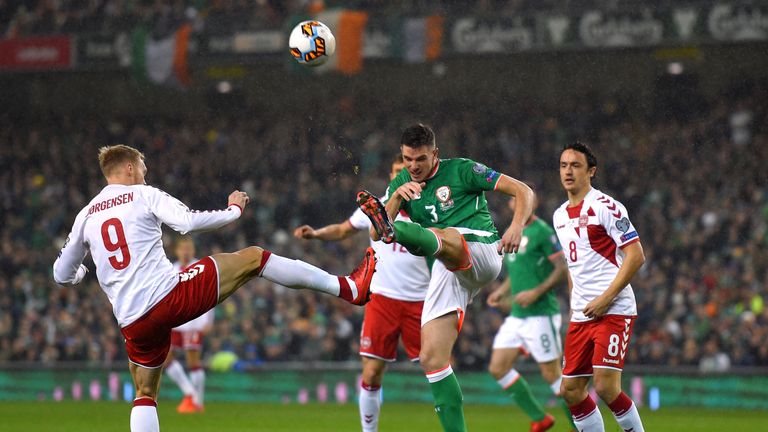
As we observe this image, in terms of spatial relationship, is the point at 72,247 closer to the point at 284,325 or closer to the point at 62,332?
the point at 284,325

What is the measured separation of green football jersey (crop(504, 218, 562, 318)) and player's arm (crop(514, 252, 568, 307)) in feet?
0.34

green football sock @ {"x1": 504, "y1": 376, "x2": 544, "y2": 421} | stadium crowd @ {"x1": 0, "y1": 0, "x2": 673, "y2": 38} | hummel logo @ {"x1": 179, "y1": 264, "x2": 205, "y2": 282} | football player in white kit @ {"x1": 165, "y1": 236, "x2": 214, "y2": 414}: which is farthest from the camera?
stadium crowd @ {"x1": 0, "y1": 0, "x2": 673, "y2": 38}

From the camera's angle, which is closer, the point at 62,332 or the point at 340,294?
the point at 340,294

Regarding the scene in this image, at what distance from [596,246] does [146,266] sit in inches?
123

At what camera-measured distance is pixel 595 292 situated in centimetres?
812

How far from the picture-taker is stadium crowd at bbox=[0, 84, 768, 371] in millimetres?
18047

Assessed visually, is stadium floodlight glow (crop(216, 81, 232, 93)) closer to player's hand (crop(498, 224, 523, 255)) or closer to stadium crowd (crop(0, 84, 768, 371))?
stadium crowd (crop(0, 84, 768, 371))

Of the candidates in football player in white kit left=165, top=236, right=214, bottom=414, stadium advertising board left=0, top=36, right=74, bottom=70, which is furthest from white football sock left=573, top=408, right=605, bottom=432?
stadium advertising board left=0, top=36, right=74, bottom=70

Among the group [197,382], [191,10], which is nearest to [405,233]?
[197,382]

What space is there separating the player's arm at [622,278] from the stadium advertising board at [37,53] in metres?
19.8

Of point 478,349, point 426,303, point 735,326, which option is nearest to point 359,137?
point 478,349

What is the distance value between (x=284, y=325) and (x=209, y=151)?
7744 millimetres

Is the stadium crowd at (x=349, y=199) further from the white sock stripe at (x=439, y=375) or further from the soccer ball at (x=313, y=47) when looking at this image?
the white sock stripe at (x=439, y=375)

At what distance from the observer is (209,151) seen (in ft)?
85.1
